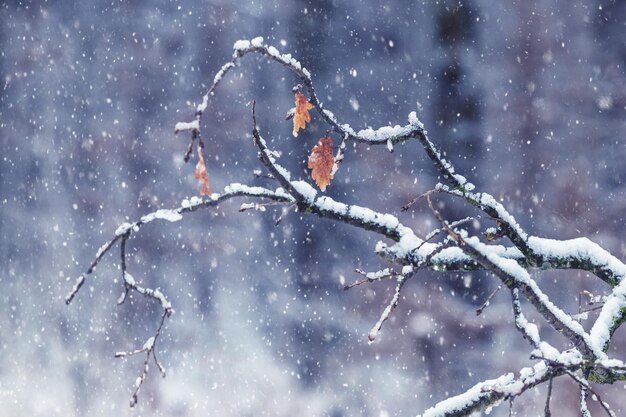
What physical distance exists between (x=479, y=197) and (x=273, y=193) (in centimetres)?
103

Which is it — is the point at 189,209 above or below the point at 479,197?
below

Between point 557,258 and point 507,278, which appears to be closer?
point 507,278

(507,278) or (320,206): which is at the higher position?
(320,206)

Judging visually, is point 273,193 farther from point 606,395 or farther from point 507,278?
point 606,395

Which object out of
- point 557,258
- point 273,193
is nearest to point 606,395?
point 557,258

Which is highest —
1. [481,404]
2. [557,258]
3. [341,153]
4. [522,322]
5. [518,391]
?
[341,153]

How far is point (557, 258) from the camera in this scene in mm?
3578

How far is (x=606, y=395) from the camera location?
54.7 ft

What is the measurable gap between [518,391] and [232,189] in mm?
1465

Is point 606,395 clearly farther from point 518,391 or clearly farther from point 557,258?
point 518,391

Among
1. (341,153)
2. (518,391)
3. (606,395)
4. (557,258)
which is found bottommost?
(518,391)

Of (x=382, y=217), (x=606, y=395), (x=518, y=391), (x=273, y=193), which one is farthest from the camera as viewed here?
(x=606, y=395)

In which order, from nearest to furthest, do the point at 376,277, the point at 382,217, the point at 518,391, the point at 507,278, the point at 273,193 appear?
the point at 518,391 → the point at 507,278 → the point at 376,277 → the point at 273,193 → the point at 382,217

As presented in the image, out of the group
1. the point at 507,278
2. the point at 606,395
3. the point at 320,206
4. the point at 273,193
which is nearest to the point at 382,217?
the point at 320,206
